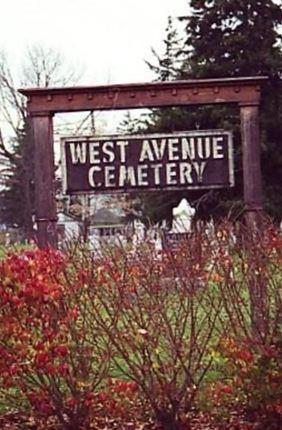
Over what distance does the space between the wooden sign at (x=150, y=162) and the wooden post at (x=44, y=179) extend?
191 millimetres

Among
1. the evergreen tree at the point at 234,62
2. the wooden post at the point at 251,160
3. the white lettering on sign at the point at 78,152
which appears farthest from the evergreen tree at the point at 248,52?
the white lettering on sign at the point at 78,152

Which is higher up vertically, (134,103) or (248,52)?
(248,52)

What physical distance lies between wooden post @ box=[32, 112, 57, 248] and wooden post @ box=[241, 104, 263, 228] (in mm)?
1639

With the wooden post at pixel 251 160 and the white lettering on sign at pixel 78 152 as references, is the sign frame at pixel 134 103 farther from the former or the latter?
the white lettering on sign at pixel 78 152

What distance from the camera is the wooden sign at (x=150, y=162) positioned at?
22.5ft

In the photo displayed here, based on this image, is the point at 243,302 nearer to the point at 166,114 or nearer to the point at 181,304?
the point at 181,304

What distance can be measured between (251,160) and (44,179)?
1.77 meters

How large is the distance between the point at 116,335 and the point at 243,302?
85 centimetres

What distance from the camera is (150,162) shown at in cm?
688

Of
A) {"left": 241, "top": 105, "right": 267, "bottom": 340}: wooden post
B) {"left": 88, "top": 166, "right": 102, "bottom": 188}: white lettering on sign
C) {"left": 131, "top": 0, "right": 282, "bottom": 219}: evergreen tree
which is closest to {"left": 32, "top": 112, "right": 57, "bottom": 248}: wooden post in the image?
{"left": 88, "top": 166, "right": 102, "bottom": 188}: white lettering on sign

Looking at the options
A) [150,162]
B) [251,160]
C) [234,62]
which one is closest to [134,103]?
[150,162]

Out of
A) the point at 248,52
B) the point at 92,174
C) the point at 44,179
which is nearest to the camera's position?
the point at 92,174

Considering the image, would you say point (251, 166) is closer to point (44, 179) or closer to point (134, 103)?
point (134, 103)

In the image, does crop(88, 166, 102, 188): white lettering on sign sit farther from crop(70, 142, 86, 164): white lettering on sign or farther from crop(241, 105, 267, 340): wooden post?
crop(241, 105, 267, 340): wooden post
